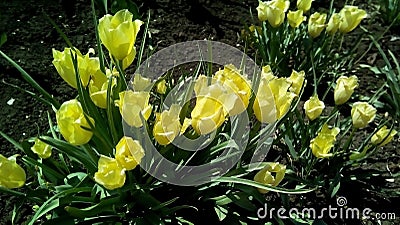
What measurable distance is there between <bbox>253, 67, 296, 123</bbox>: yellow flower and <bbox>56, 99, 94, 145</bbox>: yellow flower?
1.35 ft

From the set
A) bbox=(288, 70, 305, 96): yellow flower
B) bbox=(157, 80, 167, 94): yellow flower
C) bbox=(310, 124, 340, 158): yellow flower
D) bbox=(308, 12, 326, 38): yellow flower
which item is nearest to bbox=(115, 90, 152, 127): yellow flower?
bbox=(157, 80, 167, 94): yellow flower

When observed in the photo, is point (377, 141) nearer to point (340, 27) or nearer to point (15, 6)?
point (340, 27)

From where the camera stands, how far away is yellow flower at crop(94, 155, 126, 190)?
1.31 m

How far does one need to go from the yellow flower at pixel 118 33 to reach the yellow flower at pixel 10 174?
37 centimetres

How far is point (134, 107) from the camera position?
1315 millimetres

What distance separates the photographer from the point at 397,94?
206cm

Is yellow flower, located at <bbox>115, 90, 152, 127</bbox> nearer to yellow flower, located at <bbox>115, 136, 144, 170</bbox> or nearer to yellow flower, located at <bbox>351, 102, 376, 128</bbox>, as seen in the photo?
yellow flower, located at <bbox>115, 136, 144, 170</bbox>

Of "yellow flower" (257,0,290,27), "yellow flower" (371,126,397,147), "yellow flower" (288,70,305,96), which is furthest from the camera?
"yellow flower" (257,0,290,27)

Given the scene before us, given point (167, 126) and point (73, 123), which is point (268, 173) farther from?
point (73, 123)

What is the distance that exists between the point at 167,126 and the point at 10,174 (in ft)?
1.35

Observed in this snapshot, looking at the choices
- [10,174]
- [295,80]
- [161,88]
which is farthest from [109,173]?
[295,80]

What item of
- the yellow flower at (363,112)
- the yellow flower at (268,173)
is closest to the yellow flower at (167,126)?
the yellow flower at (268,173)

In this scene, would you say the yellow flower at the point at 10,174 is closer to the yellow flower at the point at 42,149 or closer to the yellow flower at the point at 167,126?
the yellow flower at the point at 42,149

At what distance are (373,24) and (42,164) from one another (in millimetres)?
1884
